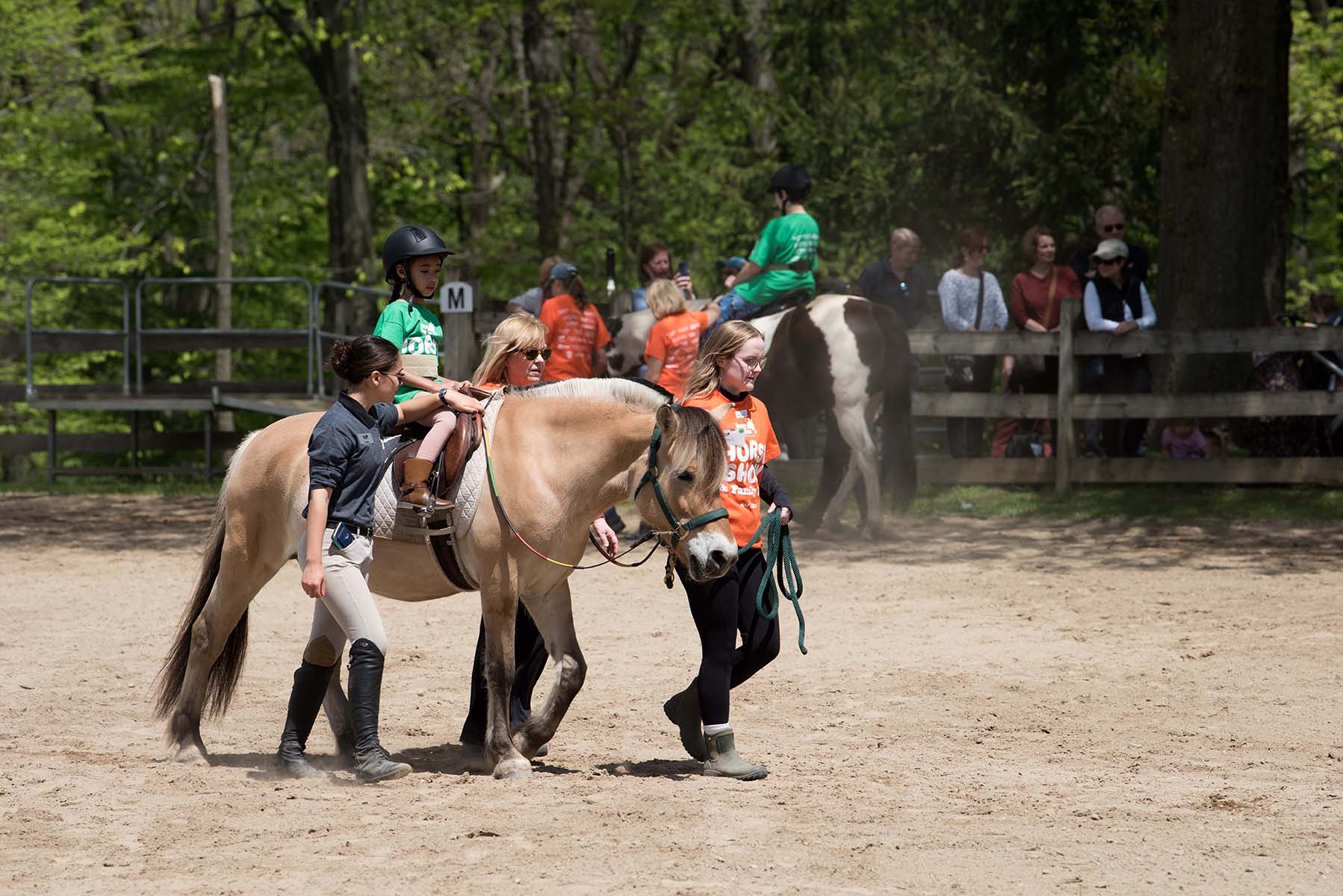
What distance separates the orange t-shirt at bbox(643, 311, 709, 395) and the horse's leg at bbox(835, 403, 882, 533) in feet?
4.50

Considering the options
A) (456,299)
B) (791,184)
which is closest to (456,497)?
(791,184)

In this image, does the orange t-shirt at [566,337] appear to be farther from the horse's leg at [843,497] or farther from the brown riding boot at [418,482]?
the brown riding boot at [418,482]

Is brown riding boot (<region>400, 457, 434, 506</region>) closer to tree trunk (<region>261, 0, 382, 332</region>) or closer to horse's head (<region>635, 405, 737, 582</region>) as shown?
horse's head (<region>635, 405, 737, 582</region>)

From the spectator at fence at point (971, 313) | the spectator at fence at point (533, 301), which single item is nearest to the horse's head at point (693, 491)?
the spectator at fence at point (533, 301)

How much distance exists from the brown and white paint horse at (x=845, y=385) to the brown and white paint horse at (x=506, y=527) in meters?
6.16

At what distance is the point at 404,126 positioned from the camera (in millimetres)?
27969

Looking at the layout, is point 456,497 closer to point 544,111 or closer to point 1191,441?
point 1191,441

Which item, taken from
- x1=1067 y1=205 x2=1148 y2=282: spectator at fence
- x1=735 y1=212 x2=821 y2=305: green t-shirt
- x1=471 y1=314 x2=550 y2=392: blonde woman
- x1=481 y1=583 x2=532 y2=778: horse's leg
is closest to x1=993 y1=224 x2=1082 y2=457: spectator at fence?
x1=1067 y1=205 x2=1148 y2=282: spectator at fence

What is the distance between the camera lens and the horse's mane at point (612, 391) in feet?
20.0

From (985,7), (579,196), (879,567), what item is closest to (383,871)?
(879,567)

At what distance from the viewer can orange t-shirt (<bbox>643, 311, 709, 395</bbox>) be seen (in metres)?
11.7

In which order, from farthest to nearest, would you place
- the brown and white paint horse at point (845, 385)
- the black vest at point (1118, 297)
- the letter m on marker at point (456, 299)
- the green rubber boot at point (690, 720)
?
1. the letter m on marker at point (456, 299)
2. the black vest at point (1118, 297)
3. the brown and white paint horse at point (845, 385)
4. the green rubber boot at point (690, 720)

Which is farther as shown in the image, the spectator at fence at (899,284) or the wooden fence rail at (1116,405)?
the spectator at fence at (899,284)

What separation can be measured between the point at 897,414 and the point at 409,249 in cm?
702
